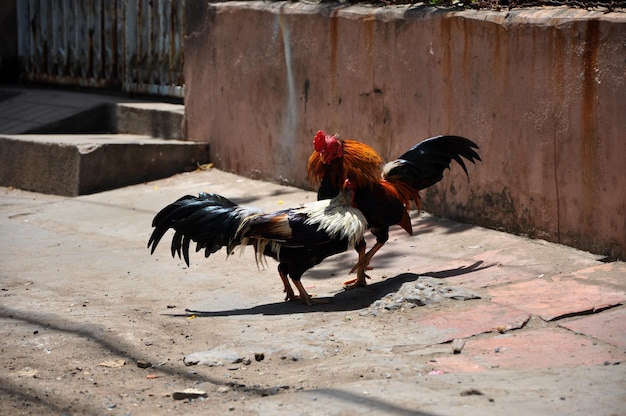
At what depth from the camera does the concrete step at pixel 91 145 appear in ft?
32.9

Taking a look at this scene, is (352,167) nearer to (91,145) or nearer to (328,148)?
(328,148)

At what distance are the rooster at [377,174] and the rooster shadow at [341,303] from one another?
0.15m

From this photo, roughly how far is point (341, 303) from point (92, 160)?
4728 mm

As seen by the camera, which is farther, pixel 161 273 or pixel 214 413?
pixel 161 273

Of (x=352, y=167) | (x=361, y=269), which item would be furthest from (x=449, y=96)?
(x=361, y=269)

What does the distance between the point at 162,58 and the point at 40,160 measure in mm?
1980

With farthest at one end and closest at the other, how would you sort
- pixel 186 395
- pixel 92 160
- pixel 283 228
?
pixel 92 160
pixel 283 228
pixel 186 395

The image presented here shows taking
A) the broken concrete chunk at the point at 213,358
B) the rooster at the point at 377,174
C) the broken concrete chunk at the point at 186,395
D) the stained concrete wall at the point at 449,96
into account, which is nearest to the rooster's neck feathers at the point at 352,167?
the rooster at the point at 377,174

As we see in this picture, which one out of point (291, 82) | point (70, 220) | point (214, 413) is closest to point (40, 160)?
point (70, 220)

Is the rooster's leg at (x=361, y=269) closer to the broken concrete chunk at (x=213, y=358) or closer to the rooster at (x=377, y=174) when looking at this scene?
the rooster at (x=377, y=174)

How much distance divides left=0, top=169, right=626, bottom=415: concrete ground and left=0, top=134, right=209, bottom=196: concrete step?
2.12 meters

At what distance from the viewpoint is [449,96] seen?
7.46 meters

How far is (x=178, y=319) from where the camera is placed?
5863 millimetres

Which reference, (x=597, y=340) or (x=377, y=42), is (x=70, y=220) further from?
(x=597, y=340)
